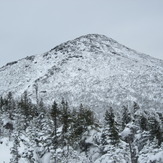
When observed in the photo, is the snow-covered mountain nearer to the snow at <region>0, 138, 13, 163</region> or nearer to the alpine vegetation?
the alpine vegetation

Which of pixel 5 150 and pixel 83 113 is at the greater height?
pixel 83 113

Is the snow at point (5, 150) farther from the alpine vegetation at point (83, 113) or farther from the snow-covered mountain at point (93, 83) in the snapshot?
the snow-covered mountain at point (93, 83)

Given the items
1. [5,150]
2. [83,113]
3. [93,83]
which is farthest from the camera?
[93,83]

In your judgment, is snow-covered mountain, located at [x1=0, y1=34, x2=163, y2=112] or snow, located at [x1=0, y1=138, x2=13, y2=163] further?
snow-covered mountain, located at [x1=0, y1=34, x2=163, y2=112]

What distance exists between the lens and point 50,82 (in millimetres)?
Answer: 165125

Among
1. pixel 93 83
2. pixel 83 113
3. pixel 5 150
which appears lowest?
pixel 5 150

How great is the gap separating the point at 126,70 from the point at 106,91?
132ft

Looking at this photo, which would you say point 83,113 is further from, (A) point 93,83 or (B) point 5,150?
(A) point 93,83

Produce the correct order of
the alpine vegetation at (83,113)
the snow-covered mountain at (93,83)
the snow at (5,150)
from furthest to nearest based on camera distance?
the snow-covered mountain at (93,83), the snow at (5,150), the alpine vegetation at (83,113)

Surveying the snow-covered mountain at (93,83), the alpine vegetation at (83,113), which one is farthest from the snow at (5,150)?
the snow-covered mountain at (93,83)

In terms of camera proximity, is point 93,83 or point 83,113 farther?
point 93,83

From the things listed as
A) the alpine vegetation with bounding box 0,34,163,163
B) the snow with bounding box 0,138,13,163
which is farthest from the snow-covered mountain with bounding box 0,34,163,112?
the snow with bounding box 0,138,13,163

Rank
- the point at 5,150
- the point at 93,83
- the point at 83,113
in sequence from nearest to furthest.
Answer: the point at 5,150
the point at 83,113
the point at 93,83

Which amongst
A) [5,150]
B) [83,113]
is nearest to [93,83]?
[83,113]
